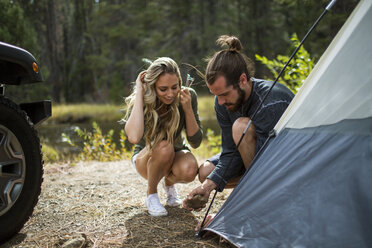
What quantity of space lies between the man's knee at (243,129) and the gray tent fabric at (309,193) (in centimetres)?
44

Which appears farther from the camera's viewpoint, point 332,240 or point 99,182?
point 99,182

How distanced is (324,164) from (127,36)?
1877 centimetres

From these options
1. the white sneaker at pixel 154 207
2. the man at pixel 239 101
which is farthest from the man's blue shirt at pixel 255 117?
the white sneaker at pixel 154 207

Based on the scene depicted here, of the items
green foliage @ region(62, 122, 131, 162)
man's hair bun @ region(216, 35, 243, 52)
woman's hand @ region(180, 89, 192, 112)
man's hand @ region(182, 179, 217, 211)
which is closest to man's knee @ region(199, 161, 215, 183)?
man's hand @ region(182, 179, 217, 211)

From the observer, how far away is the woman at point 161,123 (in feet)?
9.05

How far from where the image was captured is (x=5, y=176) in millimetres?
2252

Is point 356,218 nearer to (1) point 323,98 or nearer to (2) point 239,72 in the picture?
(1) point 323,98

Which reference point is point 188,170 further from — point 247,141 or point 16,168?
point 16,168

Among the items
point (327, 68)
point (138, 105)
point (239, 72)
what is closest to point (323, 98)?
point (327, 68)

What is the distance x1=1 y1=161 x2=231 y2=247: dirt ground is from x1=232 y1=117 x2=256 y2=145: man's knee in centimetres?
73

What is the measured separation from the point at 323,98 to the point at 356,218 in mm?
646

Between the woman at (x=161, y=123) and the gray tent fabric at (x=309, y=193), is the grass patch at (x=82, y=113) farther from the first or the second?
the gray tent fabric at (x=309, y=193)

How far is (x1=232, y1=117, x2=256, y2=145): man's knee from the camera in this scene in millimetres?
2557

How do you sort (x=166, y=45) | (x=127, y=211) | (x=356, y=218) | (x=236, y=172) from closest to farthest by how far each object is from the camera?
(x=356, y=218)
(x=236, y=172)
(x=127, y=211)
(x=166, y=45)
